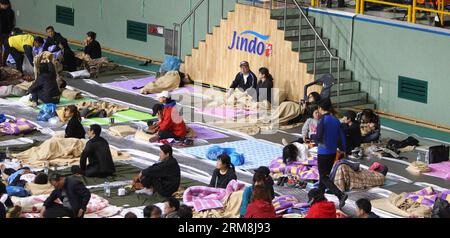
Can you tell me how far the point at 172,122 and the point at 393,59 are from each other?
15.6ft

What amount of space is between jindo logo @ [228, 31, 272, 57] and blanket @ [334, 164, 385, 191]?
19.8 feet

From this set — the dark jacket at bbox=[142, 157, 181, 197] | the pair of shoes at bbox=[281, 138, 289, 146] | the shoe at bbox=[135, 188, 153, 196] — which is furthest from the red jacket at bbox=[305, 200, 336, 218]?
the pair of shoes at bbox=[281, 138, 289, 146]

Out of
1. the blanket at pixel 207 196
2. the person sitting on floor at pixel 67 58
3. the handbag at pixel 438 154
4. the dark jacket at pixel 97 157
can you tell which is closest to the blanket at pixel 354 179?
the handbag at pixel 438 154

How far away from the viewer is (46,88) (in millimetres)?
22047

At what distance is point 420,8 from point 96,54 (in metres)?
7.80

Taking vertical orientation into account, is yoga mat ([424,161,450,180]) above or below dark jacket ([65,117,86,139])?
below

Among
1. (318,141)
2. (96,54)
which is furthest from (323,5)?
(318,141)

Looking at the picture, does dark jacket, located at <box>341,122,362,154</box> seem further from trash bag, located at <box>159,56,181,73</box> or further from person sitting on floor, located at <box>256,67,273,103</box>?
trash bag, located at <box>159,56,181,73</box>

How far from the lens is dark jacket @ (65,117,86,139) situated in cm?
1870

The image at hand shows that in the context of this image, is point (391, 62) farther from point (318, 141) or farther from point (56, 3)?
point (56, 3)

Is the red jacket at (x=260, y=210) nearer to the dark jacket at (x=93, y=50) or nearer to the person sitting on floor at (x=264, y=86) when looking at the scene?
the person sitting on floor at (x=264, y=86)

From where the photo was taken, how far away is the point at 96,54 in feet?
83.9

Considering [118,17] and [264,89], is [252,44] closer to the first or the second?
[264,89]

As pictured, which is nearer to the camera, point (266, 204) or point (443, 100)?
point (266, 204)
